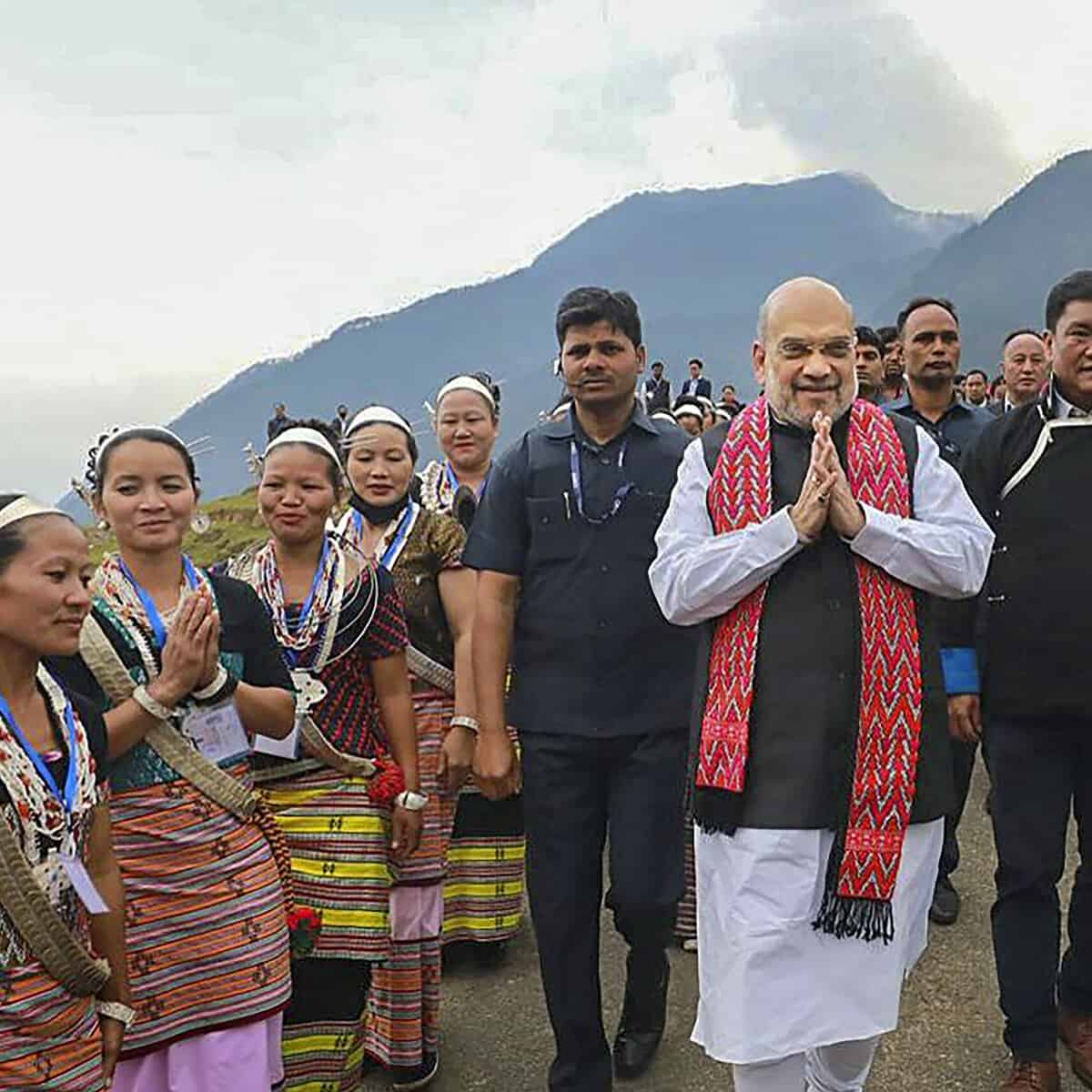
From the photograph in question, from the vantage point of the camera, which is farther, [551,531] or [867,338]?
[867,338]

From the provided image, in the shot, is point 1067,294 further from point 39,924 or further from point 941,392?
point 39,924

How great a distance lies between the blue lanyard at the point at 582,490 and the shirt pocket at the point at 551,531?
34 millimetres

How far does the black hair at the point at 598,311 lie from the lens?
319 centimetres

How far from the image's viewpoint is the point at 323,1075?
3.08 meters

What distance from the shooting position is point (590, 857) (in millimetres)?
3191

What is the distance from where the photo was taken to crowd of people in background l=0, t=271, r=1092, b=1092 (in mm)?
2455

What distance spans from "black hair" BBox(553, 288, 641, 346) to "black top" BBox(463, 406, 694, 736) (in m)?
0.25

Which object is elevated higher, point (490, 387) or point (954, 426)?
point (490, 387)

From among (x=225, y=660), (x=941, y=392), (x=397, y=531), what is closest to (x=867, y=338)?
(x=941, y=392)

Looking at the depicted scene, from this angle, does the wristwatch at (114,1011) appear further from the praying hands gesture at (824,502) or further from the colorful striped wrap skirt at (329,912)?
the praying hands gesture at (824,502)

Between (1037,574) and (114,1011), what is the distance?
2489 mm

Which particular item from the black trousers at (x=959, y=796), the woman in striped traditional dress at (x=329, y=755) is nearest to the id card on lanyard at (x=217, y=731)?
the woman in striped traditional dress at (x=329, y=755)

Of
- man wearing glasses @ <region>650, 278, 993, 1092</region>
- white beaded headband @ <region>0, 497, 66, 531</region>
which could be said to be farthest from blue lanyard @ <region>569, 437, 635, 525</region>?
white beaded headband @ <region>0, 497, 66, 531</region>

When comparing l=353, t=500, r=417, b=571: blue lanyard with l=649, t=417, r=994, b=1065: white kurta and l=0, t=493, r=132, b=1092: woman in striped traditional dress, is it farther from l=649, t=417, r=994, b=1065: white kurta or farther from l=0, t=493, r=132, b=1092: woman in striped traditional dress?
l=0, t=493, r=132, b=1092: woman in striped traditional dress
